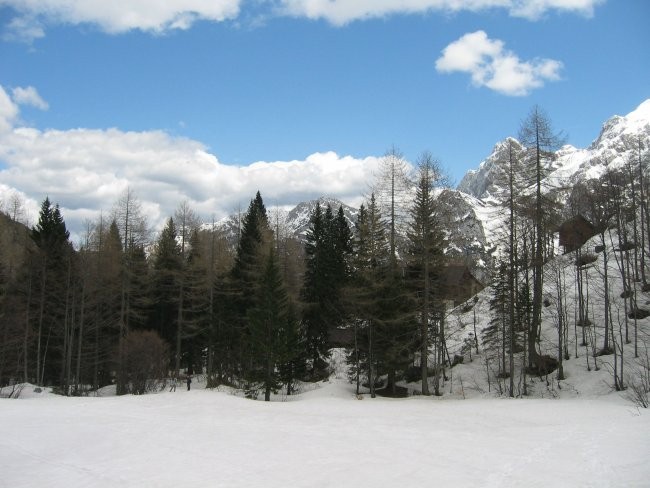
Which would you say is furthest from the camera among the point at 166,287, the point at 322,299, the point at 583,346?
the point at 166,287

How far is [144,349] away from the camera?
27109 mm

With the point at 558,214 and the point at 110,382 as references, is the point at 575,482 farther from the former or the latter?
the point at 110,382

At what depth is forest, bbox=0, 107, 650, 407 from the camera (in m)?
25.8

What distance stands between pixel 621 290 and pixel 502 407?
1863 cm

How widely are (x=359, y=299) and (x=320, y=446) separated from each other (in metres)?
15.6

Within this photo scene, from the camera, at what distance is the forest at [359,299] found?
25750mm

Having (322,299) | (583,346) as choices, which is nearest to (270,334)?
(322,299)

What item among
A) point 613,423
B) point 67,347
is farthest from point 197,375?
point 613,423

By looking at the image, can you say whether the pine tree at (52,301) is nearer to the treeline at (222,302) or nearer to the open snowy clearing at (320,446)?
the treeline at (222,302)

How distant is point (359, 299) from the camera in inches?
1079

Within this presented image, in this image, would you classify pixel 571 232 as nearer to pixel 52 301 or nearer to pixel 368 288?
pixel 368 288

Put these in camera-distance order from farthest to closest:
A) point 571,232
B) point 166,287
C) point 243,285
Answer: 1. point 166,287
2. point 243,285
3. point 571,232

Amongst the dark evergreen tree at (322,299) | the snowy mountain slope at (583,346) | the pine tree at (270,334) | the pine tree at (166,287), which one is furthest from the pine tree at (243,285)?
the snowy mountain slope at (583,346)

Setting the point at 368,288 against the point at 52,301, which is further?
the point at 52,301
